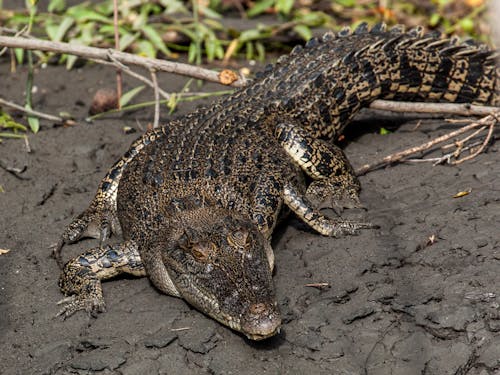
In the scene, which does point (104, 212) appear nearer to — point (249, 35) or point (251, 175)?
point (251, 175)

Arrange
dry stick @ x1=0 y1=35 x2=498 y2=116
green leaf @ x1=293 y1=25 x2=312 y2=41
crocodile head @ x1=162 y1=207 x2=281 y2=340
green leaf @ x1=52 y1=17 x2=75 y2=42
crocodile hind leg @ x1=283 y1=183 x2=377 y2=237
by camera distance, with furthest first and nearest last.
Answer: green leaf @ x1=293 y1=25 x2=312 y2=41 < green leaf @ x1=52 y1=17 x2=75 y2=42 < dry stick @ x1=0 y1=35 x2=498 y2=116 < crocodile hind leg @ x1=283 y1=183 x2=377 y2=237 < crocodile head @ x1=162 y1=207 x2=281 y2=340

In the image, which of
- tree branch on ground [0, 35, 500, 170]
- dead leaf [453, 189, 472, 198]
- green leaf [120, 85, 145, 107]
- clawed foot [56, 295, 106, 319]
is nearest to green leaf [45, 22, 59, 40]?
green leaf [120, 85, 145, 107]

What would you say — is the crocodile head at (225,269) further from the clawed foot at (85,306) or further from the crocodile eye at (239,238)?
the clawed foot at (85,306)

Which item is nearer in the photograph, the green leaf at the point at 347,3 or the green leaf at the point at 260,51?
the green leaf at the point at 260,51

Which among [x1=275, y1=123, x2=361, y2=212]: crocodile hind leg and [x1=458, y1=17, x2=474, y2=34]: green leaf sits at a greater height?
[x1=275, y1=123, x2=361, y2=212]: crocodile hind leg

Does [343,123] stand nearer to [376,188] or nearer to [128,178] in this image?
[376,188]

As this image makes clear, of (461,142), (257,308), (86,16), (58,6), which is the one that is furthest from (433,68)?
(58,6)

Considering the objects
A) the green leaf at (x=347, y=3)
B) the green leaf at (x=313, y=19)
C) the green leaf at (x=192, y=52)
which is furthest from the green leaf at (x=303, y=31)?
the green leaf at (x=192, y=52)

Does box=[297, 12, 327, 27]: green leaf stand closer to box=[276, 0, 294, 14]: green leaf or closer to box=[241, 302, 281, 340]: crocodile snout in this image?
box=[276, 0, 294, 14]: green leaf
